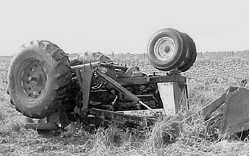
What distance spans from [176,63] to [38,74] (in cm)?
253

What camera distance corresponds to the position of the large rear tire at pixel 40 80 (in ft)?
22.5

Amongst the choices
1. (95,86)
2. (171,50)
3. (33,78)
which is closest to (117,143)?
(95,86)

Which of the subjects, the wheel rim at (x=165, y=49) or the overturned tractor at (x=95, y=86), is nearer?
the overturned tractor at (x=95, y=86)

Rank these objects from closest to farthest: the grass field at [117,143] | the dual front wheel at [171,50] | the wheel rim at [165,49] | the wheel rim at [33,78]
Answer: the grass field at [117,143]
the wheel rim at [33,78]
the dual front wheel at [171,50]
the wheel rim at [165,49]

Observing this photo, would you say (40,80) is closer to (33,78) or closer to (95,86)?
(33,78)

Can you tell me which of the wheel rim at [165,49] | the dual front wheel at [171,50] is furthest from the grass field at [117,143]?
the wheel rim at [165,49]

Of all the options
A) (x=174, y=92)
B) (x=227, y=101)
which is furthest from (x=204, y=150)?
(x=174, y=92)

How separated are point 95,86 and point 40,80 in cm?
104

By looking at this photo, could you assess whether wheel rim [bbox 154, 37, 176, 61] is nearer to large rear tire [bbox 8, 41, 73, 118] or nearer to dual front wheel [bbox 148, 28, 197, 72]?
dual front wheel [bbox 148, 28, 197, 72]

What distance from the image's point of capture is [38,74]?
7184 millimetres

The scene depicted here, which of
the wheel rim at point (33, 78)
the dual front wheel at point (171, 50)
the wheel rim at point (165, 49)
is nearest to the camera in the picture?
the wheel rim at point (33, 78)

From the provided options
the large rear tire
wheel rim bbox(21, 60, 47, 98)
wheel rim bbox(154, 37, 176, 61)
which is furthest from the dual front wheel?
wheel rim bbox(21, 60, 47, 98)

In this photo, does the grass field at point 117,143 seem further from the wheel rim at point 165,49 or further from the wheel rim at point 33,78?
the wheel rim at point 165,49

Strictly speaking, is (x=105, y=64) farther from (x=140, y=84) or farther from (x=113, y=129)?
(x=113, y=129)
